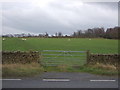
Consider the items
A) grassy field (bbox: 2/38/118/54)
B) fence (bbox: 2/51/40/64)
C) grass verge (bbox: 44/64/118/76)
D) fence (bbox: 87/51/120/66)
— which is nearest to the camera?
grass verge (bbox: 44/64/118/76)

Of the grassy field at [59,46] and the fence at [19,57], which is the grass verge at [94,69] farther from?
the grassy field at [59,46]

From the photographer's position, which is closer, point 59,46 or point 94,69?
point 94,69

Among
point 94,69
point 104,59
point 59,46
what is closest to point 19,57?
point 94,69

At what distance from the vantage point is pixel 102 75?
1254 centimetres

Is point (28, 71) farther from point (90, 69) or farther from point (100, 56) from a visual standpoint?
point (100, 56)

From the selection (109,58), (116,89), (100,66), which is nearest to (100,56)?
A: (109,58)

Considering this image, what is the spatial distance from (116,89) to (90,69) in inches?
196

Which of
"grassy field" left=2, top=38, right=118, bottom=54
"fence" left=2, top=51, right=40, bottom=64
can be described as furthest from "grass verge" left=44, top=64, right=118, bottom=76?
"grassy field" left=2, top=38, right=118, bottom=54

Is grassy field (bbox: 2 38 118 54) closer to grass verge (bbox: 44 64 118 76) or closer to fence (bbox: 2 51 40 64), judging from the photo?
fence (bbox: 2 51 40 64)

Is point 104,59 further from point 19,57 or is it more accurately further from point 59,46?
point 59,46

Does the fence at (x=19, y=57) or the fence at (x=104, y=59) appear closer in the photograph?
the fence at (x=19, y=57)

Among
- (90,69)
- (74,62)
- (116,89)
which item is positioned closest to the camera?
(116,89)

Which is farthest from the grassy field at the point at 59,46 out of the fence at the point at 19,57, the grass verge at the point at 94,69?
the grass verge at the point at 94,69

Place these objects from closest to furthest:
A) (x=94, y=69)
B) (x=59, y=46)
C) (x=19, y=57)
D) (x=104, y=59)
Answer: (x=94, y=69)
(x=19, y=57)
(x=104, y=59)
(x=59, y=46)
